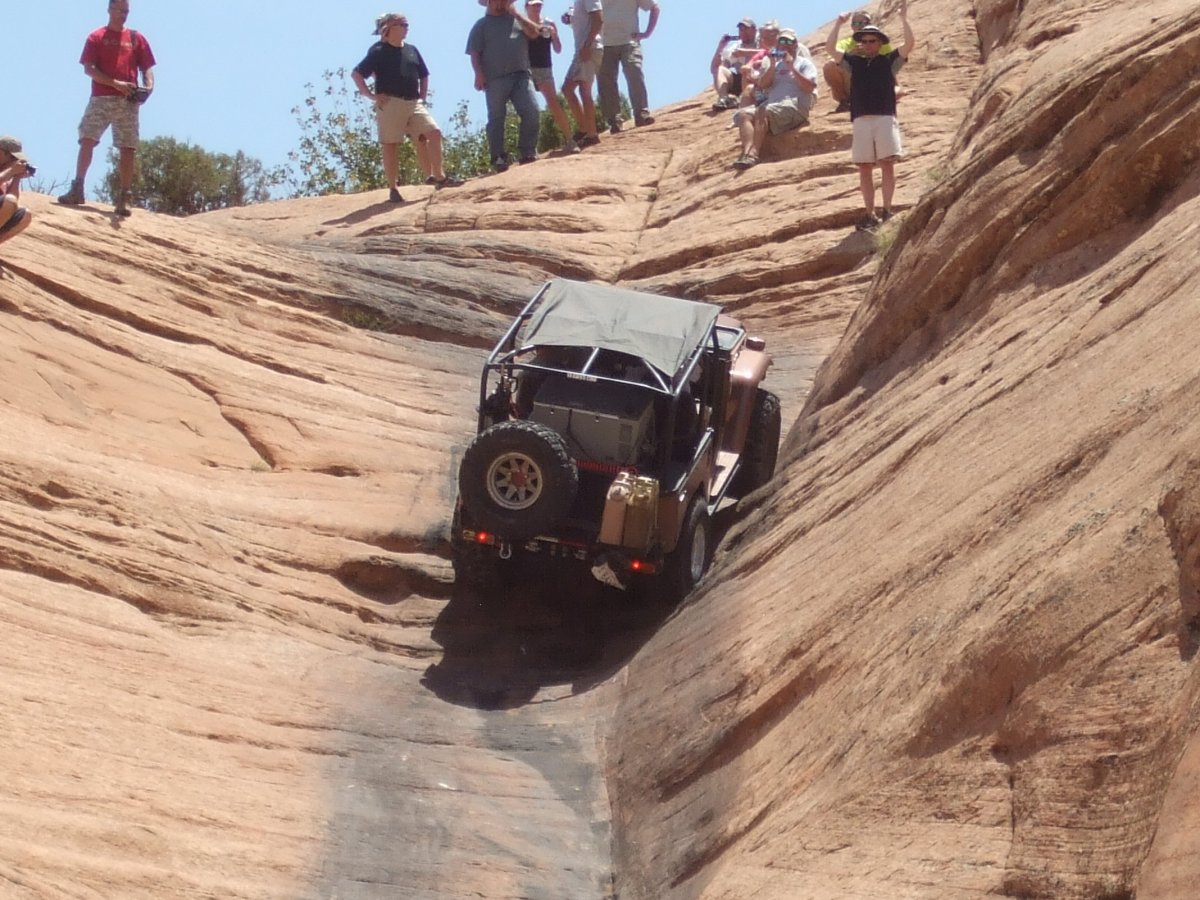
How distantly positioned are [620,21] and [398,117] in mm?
3473

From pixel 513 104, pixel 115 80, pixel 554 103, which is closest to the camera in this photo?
pixel 115 80

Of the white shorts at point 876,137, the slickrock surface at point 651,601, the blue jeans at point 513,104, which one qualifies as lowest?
the slickrock surface at point 651,601

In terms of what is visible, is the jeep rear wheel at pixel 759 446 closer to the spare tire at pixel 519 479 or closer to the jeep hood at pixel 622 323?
the jeep hood at pixel 622 323

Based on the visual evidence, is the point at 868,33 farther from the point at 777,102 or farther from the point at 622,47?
the point at 622,47

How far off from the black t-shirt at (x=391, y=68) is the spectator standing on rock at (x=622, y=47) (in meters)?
3.16

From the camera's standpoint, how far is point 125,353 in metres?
13.6

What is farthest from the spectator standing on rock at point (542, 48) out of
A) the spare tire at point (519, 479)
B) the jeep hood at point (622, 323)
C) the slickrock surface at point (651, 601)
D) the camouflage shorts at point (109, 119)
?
the spare tire at point (519, 479)

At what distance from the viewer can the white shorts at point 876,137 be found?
16.1m

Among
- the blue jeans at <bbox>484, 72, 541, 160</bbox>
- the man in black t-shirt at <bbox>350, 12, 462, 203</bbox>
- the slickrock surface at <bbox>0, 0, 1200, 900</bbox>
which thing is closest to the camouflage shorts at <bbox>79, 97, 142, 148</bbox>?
the slickrock surface at <bbox>0, 0, 1200, 900</bbox>

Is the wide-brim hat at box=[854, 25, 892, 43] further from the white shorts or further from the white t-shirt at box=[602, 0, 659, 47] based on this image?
the white t-shirt at box=[602, 0, 659, 47]

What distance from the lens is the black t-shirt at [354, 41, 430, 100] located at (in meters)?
19.0

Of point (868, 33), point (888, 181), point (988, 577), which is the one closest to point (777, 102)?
point (888, 181)

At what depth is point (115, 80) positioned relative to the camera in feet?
48.3

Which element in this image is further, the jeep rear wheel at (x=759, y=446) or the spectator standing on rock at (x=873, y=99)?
the spectator standing on rock at (x=873, y=99)
